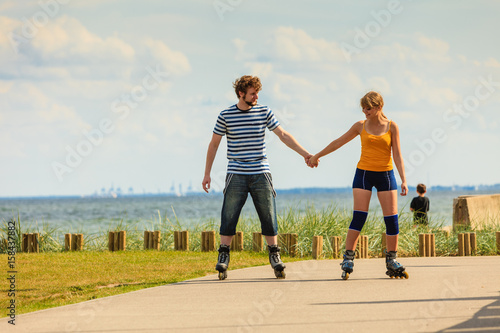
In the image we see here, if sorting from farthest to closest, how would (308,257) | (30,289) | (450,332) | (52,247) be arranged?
(52,247) < (308,257) < (30,289) < (450,332)

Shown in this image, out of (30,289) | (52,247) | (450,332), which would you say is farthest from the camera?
(52,247)

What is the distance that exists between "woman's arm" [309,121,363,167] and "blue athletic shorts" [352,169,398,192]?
1.37 feet

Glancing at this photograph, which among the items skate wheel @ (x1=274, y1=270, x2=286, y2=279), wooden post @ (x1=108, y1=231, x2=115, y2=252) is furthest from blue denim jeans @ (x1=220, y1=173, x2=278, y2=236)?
wooden post @ (x1=108, y1=231, x2=115, y2=252)

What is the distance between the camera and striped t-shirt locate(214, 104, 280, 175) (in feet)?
23.4

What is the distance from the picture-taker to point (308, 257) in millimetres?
9969

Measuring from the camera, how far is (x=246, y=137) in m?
7.12

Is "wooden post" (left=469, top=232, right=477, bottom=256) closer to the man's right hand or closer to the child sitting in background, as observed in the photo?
the child sitting in background

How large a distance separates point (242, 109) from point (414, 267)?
9.74 feet

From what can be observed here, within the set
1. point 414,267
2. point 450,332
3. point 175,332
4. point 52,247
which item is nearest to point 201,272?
point 414,267

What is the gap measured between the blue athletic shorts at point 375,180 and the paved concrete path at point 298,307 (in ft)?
3.25

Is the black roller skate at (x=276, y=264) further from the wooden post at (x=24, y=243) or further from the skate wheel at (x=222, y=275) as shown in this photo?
the wooden post at (x=24, y=243)

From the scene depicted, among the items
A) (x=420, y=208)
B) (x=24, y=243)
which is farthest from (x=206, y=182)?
(x=420, y=208)

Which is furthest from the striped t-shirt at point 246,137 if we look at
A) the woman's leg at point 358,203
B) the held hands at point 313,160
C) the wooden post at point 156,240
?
the wooden post at point 156,240

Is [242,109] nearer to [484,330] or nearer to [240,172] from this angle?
[240,172]
